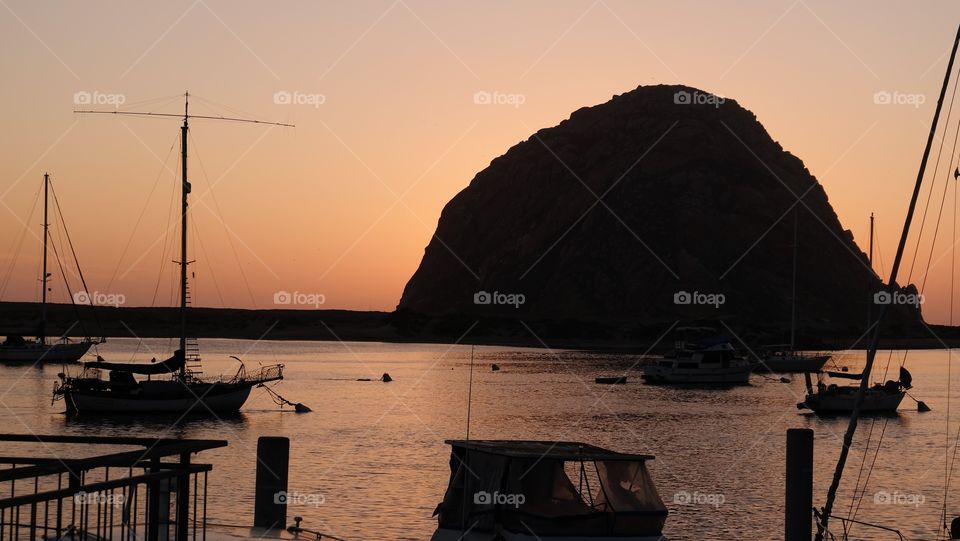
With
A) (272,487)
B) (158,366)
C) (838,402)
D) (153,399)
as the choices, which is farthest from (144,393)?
(272,487)

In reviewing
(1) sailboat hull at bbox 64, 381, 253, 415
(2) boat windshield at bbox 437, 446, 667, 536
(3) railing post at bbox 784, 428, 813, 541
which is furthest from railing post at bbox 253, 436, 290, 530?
(1) sailboat hull at bbox 64, 381, 253, 415

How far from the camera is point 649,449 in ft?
209

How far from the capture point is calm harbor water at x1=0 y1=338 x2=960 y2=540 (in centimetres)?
4072

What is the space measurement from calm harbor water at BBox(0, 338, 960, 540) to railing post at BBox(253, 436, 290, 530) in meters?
13.0

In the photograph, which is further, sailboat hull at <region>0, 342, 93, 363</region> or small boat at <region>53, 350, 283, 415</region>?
sailboat hull at <region>0, 342, 93, 363</region>

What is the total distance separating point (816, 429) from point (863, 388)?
2245 inches

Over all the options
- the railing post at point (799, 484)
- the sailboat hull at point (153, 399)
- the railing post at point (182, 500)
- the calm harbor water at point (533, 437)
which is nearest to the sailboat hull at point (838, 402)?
the calm harbor water at point (533, 437)

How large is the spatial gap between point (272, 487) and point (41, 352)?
134 m

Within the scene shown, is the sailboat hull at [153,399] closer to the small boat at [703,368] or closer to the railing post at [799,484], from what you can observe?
the railing post at [799,484]

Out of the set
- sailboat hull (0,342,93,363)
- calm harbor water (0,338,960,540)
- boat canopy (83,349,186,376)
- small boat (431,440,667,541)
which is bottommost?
calm harbor water (0,338,960,540)

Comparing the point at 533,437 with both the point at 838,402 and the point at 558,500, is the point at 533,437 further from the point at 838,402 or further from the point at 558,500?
the point at 558,500

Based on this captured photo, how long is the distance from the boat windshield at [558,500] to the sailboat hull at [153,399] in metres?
56.6

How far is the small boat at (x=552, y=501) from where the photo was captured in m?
20.7

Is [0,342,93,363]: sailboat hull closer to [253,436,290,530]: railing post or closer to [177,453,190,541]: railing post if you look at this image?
[253,436,290,530]: railing post
